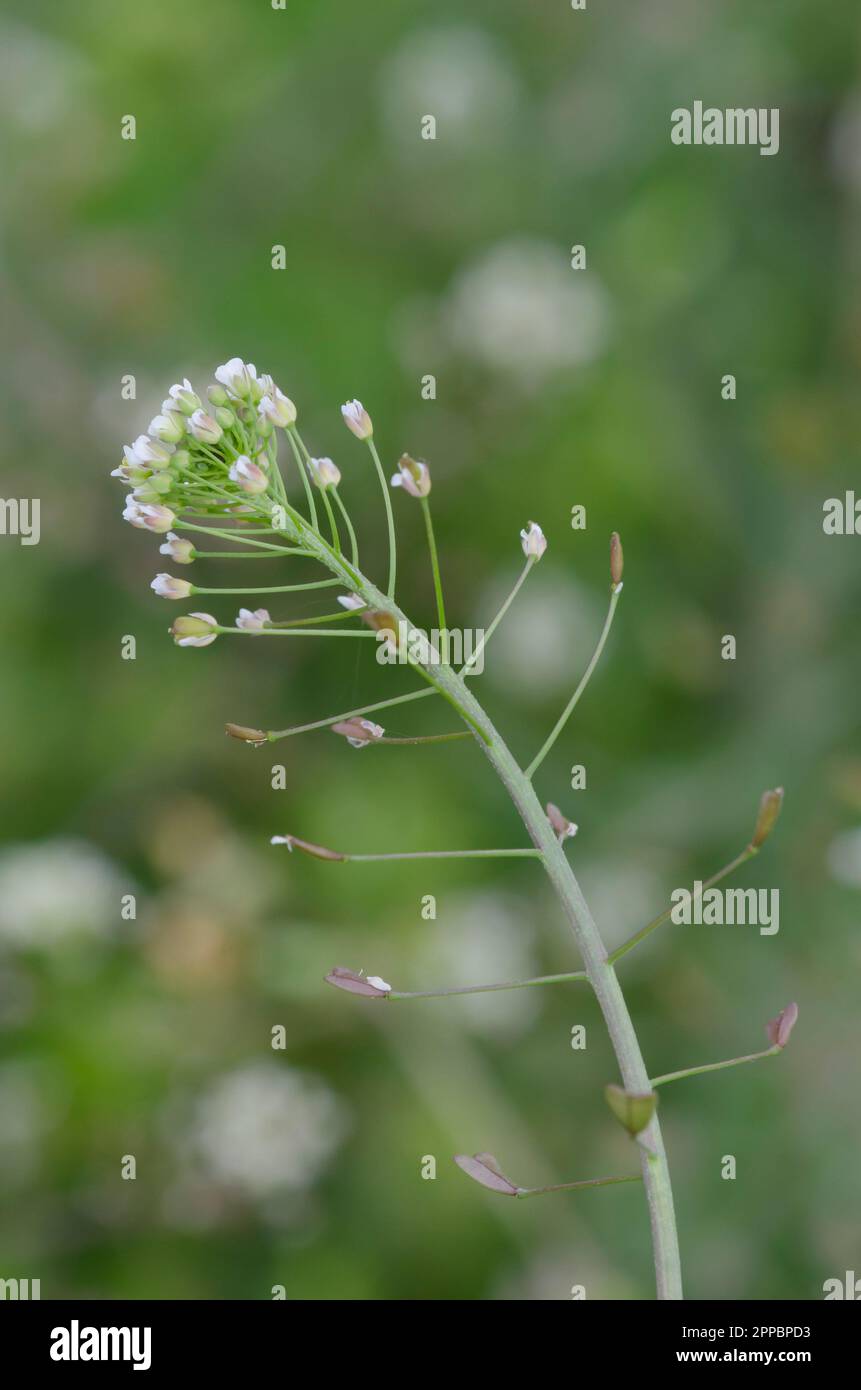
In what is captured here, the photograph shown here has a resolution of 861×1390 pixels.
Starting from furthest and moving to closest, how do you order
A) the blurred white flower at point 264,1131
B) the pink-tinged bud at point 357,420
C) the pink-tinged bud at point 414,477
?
the blurred white flower at point 264,1131 → the pink-tinged bud at point 357,420 → the pink-tinged bud at point 414,477

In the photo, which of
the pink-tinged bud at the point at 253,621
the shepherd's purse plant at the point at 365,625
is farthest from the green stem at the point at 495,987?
the pink-tinged bud at the point at 253,621

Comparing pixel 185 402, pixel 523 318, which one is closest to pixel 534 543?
pixel 185 402

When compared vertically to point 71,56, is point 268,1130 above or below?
below

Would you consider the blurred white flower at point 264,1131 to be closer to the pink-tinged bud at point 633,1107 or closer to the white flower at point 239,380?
the white flower at point 239,380

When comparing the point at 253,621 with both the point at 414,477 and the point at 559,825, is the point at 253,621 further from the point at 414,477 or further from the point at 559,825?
the point at 559,825

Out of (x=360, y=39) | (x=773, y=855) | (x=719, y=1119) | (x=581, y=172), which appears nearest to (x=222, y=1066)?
(x=719, y=1119)
